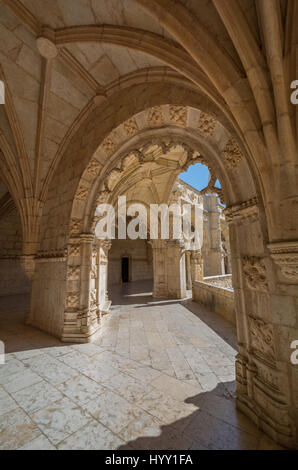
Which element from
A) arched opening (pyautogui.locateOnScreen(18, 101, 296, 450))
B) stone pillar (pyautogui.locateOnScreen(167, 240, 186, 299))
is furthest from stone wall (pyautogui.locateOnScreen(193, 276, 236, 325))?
arched opening (pyautogui.locateOnScreen(18, 101, 296, 450))

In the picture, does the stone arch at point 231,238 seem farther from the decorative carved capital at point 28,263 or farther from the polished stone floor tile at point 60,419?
the polished stone floor tile at point 60,419

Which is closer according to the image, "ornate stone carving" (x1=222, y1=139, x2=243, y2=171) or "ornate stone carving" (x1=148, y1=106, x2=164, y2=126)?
"ornate stone carving" (x1=222, y1=139, x2=243, y2=171)

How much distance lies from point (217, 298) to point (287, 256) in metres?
4.94

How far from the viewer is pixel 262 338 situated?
184cm

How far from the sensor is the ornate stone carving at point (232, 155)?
2.27 m

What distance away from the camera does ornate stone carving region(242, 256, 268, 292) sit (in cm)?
187

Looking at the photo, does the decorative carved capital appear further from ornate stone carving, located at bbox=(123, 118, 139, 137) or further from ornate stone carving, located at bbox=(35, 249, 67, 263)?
ornate stone carving, located at bbox=(123, 118, 139, 137)

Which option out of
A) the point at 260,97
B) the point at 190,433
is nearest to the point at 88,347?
the point at 190,433

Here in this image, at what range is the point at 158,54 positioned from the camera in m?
2.48

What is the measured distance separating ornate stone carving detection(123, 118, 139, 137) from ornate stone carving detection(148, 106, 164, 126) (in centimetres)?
34

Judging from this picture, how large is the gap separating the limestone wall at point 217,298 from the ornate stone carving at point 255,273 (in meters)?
3.37

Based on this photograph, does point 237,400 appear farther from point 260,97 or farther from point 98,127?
point 98,127

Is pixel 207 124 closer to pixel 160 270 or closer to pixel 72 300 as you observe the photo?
pixel 72 300
